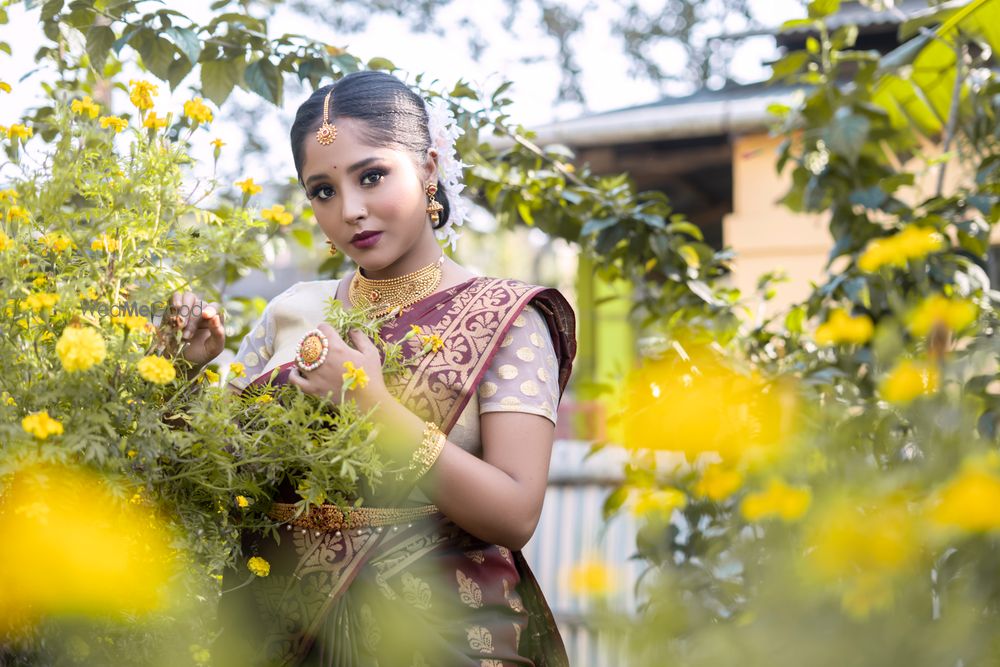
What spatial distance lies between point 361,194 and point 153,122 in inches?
14.6

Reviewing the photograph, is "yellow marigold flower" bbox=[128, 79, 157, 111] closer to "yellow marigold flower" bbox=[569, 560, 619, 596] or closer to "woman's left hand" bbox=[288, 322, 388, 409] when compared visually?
"woman's left hand" bbox=[288, 322, 388, 409]

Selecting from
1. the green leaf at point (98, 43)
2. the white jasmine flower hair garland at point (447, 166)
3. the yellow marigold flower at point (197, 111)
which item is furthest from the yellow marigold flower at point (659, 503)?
the green leaf at point (98, 43)

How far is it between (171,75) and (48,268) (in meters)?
0.67

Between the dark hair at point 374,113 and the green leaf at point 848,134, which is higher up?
the dark hair at point 374,113

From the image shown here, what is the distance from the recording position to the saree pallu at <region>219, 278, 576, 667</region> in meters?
1.56

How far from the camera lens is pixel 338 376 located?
1.42 m

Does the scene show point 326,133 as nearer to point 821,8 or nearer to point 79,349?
point 79,349

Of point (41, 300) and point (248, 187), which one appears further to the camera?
point (248, 187)

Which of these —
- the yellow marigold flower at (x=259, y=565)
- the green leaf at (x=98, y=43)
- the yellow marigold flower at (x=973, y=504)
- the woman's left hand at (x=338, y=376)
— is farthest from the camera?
the green leaf at (x=98, y=43)

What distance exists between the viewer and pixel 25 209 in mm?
1387

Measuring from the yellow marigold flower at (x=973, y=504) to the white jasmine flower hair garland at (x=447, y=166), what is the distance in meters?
1.29

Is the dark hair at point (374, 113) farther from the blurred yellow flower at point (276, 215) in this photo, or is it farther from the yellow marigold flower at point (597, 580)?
the yellow marigold flower at point (597, 580)

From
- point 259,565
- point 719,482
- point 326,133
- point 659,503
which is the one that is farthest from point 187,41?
point 719,482

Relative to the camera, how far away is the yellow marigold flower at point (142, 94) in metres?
1.45
